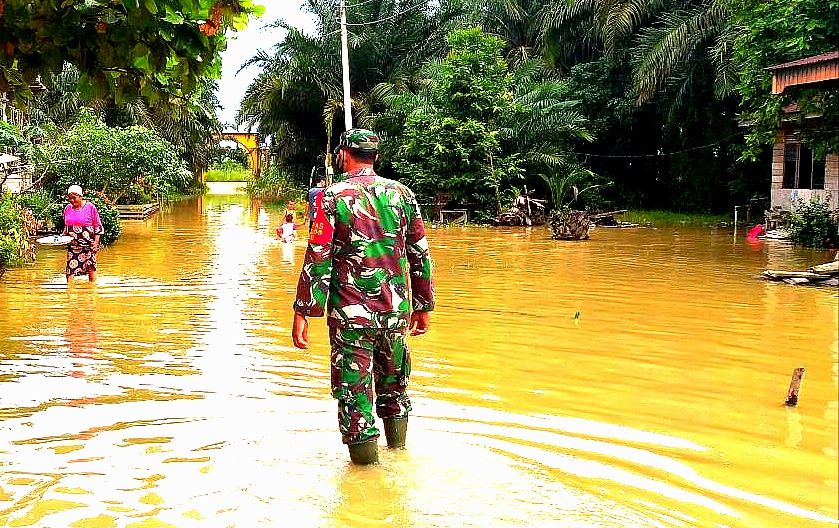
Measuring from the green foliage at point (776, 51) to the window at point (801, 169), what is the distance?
13.4 ft

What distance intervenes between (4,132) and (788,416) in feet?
50.6

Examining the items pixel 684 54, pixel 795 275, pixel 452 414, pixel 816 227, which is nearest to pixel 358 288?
pixel 452 414

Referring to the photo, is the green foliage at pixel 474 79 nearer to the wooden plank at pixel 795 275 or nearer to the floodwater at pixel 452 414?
the wooden plank at pixel 795 275

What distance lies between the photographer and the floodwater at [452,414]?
4.19 meters

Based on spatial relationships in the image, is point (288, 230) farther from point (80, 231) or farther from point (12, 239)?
point (80, 231)

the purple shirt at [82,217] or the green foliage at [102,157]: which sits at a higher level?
the green foliage at [102,157]

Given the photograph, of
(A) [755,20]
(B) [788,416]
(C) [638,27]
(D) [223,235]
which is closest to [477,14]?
(C) [638,27]

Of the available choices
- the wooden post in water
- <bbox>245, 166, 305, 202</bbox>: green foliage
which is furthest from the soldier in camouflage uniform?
<bbox>245, 166, 305, 202</bbox>: green foliage

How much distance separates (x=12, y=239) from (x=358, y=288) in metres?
10.6

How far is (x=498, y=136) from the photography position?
88.3 ft

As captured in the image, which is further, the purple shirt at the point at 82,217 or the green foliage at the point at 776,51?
the green foliage at the point at 776,51

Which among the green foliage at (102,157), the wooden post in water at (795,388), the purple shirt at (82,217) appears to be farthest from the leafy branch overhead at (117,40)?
the green foliage at (102,157)

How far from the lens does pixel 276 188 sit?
4562 centimetres

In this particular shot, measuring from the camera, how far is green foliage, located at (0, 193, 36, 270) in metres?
13.2
